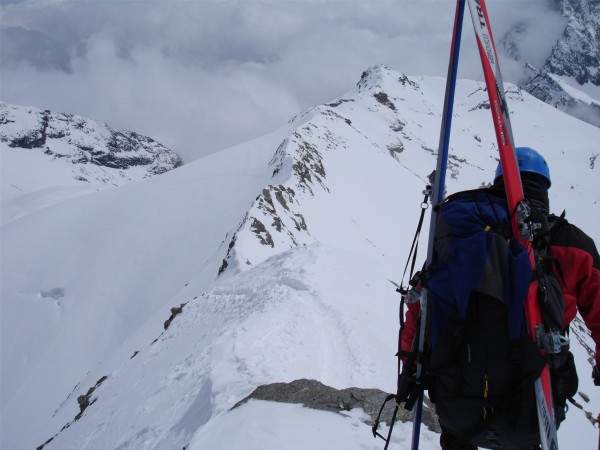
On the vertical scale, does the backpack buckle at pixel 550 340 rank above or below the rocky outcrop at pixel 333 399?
above

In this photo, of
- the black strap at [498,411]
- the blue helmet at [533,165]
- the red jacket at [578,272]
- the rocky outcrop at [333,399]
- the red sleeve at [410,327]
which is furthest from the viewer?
the rocky outcrop at [333,399]

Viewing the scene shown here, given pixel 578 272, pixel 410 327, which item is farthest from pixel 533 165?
pixel 410 327

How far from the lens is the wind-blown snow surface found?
759 centimetres

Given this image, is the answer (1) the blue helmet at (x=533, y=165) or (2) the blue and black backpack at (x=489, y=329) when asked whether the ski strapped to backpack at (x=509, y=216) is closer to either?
(2) the blue and black backpack at (x=489, y=329)

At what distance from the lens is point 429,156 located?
238 feet

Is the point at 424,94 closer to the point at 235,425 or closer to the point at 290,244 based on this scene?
the point at 290,244

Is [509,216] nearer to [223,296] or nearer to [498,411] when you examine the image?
[498,411]

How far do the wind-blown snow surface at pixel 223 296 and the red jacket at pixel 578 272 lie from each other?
3.25 meters

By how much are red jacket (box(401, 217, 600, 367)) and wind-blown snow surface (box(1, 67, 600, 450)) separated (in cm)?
325

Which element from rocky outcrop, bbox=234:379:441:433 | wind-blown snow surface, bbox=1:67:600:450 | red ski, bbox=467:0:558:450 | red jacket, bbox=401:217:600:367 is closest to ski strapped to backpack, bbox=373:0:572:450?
red ski, bbox=467:0:558:450

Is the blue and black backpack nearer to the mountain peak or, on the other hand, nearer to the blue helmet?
the blue helmet

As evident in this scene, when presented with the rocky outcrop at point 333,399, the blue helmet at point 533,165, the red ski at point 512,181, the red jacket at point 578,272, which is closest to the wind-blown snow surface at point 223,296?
the rocky outcrop at point 333,399

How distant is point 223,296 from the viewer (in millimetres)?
12906

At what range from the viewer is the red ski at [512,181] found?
2.55 meters
